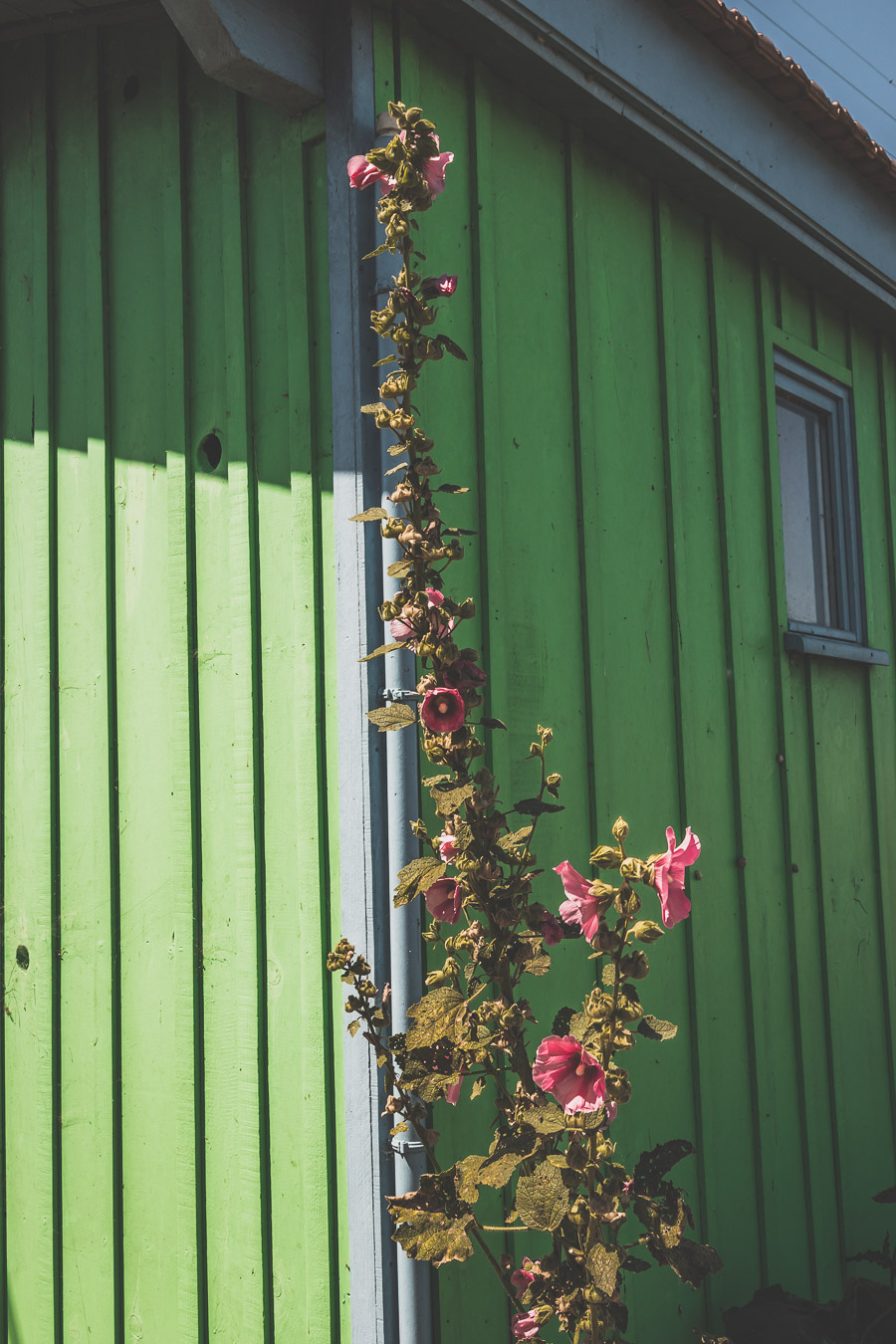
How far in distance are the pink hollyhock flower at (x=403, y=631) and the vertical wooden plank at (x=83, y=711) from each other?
1.25 meters

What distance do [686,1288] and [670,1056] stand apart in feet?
1.97

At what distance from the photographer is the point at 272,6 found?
2.52 metres

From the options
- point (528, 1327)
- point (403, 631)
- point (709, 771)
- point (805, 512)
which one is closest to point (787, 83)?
point (805, 512)

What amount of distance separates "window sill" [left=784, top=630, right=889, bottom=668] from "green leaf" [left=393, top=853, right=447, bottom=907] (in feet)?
8.11

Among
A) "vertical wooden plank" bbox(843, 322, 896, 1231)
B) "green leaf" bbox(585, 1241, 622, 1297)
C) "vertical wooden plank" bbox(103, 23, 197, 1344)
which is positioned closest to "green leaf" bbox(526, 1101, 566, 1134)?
"green leaf" bbox(585, 1241, 622, 1297)

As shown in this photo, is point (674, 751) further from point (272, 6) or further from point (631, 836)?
point (272, 6)

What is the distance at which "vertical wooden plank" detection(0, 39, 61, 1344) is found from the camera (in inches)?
117

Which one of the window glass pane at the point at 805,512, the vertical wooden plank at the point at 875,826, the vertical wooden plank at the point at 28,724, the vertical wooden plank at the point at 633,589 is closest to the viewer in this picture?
the vertical wooden plank at the point at 28,724

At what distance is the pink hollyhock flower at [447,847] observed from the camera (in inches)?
75.2

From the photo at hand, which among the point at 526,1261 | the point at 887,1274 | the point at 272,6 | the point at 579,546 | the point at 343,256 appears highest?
the point at 272,6

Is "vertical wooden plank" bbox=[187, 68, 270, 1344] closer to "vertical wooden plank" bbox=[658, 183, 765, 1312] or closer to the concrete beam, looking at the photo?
the concrete beam

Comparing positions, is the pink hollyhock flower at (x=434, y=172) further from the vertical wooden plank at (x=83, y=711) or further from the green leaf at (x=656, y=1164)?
the green leaf at (x=656, y=1164)

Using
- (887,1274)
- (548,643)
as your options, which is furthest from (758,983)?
(548,643)

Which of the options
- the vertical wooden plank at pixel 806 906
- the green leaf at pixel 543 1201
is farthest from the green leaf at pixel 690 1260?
the vertical wooden plank at pixel 806 906
